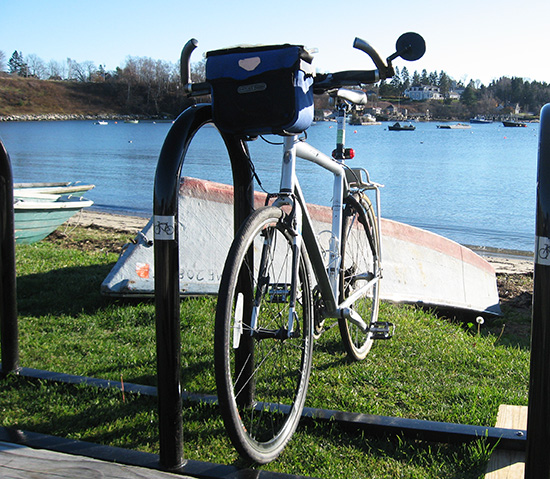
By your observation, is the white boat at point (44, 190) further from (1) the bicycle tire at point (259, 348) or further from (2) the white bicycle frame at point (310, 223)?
(1) the bicycle tire at point (259, 348)

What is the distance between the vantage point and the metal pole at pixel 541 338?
6.35 ft

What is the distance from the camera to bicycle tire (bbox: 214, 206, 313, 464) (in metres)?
2.31

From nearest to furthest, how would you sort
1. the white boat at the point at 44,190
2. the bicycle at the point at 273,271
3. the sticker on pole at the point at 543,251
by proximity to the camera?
the sticker on pole at the point at 543,251
the bicycle at the point at 273,271
the white boat at the point at 44,190

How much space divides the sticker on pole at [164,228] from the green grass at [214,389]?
3.53 ft

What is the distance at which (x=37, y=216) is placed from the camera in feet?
32.2

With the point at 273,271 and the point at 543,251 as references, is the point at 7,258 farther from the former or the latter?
the point at 543,251

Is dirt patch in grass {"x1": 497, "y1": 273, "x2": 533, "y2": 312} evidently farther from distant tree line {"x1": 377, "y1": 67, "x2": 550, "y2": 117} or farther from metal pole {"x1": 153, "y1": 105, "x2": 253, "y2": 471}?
distant tree line {"x1": 377, "y1": 67, "x2": 550, "y2": 117}

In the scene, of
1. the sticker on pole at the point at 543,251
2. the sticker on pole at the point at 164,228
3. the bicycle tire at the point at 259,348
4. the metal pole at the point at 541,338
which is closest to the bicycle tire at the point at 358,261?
the bicycle tire at the point at 259,348

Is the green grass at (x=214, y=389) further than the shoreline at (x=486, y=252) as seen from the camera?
No

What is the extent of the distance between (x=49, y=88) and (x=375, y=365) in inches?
6754

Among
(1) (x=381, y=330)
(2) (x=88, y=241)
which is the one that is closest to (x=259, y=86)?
(1) (x=381, y=330)

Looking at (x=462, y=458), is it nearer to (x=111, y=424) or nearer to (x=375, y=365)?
(x=375, y=365)

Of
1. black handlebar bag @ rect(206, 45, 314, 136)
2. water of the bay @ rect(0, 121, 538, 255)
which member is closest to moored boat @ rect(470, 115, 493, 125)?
water of the bay @ rect(0, 121, 538, 255)

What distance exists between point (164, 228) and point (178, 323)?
395 mm
